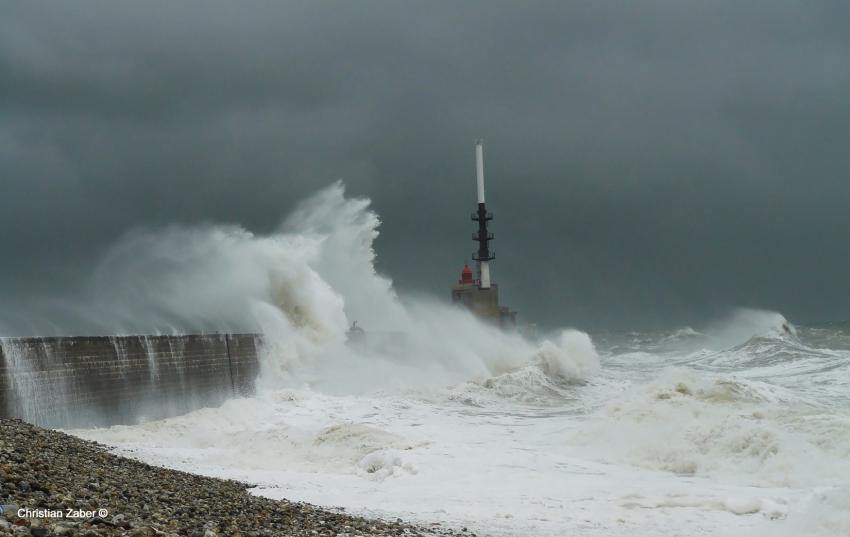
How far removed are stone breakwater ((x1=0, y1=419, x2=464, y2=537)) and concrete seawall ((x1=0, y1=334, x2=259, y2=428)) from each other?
3.50 metres

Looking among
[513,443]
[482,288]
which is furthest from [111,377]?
[482,288]

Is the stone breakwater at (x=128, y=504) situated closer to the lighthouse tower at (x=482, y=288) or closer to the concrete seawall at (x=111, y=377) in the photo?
the concrete seawall at (x=111, y=377)

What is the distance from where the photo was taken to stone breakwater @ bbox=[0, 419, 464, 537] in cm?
445

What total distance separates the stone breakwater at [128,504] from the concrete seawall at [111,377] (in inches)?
138

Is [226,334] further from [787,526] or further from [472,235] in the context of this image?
[472,235]

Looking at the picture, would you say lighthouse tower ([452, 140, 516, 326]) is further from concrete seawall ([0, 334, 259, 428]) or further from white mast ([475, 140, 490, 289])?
concrete seawall ([0, 334, 259, 428])

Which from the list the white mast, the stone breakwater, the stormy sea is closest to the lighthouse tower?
the white mast

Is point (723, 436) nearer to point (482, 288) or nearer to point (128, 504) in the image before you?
point (128, 504)

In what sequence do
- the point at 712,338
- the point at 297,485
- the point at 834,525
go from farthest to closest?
1. the point at 712,338
2. the point at 297,485
3. the point at 834,525

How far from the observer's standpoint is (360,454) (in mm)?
11289

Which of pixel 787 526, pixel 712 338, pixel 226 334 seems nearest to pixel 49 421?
pixel 226 334

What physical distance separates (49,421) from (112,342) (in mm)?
2138

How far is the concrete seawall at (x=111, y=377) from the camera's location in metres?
11.6

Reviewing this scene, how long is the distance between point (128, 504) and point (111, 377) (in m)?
8.77
